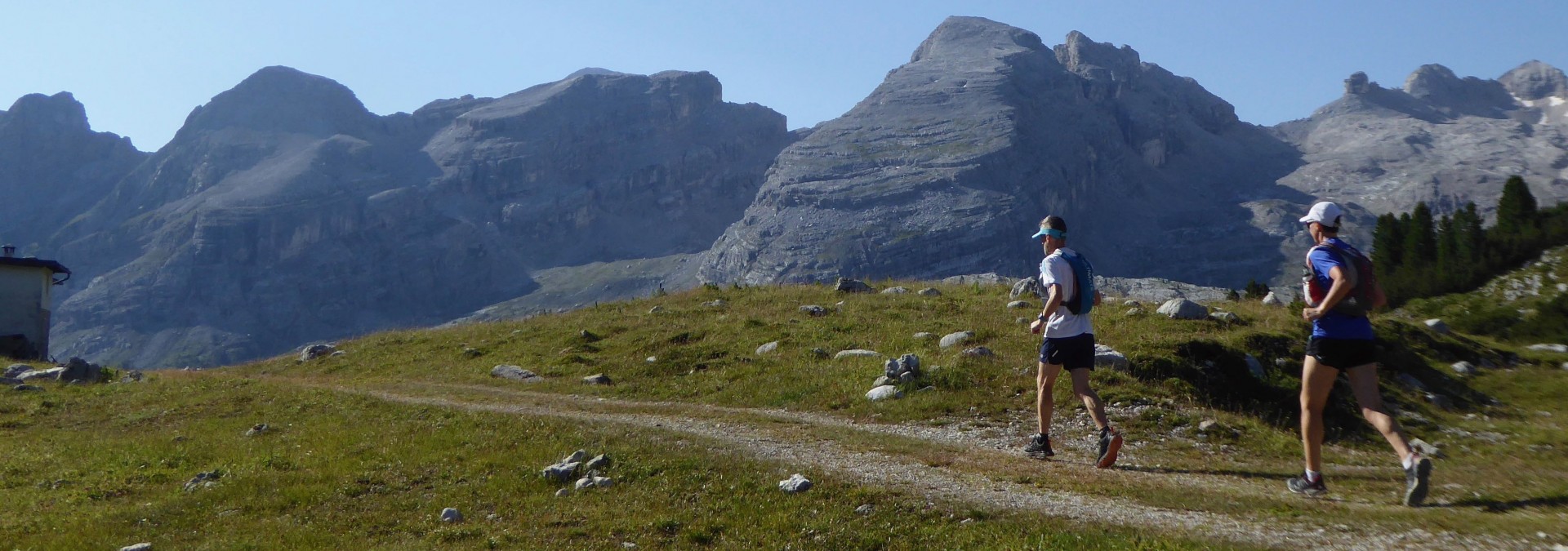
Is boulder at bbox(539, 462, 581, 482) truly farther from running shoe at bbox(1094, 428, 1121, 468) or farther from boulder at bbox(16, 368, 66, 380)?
boulder at bbox(16, 368, 66, 380)

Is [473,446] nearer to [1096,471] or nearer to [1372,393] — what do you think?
[1096,471]

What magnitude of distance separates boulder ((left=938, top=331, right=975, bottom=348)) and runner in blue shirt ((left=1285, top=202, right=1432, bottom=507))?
12.1 m

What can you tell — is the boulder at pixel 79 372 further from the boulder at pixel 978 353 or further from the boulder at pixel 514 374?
the boulder at pixel 978 353

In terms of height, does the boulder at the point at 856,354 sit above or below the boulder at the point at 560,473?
above

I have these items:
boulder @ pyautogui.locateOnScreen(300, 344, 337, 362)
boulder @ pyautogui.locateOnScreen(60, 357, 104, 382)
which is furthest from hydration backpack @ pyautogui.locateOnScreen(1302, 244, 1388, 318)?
boulder @ pyautogui.locateOnScreen(300, 344, 337, 362)

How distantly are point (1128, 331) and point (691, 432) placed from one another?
11.6m

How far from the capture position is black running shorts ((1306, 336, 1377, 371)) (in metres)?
11.7

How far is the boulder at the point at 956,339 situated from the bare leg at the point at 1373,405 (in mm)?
12443

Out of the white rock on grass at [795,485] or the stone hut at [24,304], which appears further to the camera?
the stone hut at [24,304]

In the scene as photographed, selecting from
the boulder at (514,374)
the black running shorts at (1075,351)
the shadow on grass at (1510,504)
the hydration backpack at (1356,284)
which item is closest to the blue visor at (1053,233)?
the black running shorts at (1075,351)

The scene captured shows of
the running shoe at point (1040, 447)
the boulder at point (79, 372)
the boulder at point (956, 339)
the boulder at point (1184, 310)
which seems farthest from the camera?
the boulder at point (79, 372)

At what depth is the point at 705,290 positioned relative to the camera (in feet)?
131

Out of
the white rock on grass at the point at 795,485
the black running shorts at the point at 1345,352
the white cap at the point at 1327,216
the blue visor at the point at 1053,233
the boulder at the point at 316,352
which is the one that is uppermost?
the white cap at the point at 1327,216

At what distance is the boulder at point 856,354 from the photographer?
23656 mm
